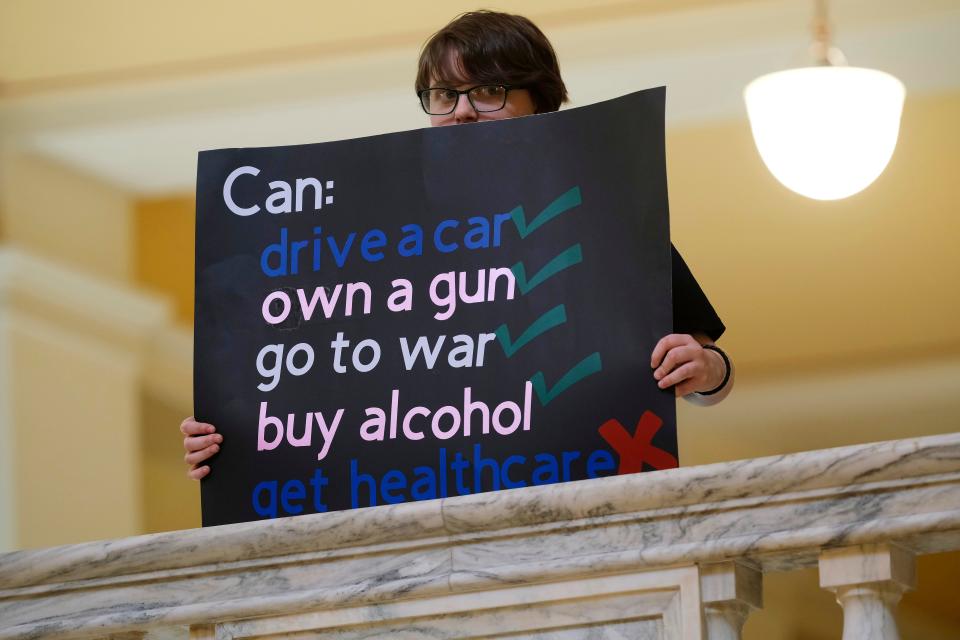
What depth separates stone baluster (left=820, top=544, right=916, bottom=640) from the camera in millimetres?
1440

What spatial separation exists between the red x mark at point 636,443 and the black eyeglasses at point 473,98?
53 cm

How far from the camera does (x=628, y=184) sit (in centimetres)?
182

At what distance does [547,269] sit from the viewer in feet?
5.99

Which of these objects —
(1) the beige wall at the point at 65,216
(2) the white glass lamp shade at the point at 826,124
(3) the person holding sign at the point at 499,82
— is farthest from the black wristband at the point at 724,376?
(1) the beige wall at the point at 65,216

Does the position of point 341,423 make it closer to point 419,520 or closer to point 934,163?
point 419,520

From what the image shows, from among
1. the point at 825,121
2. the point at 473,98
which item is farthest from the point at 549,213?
the point at 825,121

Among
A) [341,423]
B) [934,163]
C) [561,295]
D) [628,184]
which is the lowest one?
[341,423]

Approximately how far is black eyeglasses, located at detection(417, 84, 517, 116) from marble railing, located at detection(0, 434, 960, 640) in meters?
0.67

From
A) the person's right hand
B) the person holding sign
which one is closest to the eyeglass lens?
the person holding sign

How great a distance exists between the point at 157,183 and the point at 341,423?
385 cm

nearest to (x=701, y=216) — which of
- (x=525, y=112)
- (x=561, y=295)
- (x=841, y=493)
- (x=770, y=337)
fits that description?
(x=770, y=337)

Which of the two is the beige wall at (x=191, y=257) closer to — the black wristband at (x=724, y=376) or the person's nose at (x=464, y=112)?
the person's nose at (x=464, y=112)

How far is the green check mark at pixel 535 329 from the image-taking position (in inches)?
70.7

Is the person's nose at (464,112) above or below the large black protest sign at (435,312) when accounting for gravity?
above
